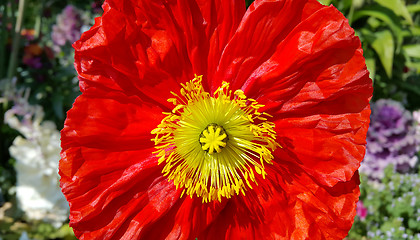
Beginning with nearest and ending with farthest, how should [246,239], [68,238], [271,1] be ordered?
[271,1], [246,239], [68,238]

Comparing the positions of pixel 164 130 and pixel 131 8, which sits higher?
pixel 131 8

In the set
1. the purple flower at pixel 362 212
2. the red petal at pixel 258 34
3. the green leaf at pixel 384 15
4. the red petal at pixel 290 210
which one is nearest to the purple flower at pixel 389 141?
the purple flower at pixel 362 212

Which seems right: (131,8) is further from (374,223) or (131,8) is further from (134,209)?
(374,223)

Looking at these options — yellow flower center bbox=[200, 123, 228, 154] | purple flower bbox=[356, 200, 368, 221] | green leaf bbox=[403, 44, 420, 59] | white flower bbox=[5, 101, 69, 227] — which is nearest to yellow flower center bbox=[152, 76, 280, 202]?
yellow flower center bbox=[200, 123, 228, 154]

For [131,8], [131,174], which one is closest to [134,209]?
[131,174]

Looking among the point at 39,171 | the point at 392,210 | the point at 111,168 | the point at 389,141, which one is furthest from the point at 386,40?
the point at 39,171

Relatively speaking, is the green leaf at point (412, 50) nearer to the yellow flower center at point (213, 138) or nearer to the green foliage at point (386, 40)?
the green foliage at point (386, 40)
